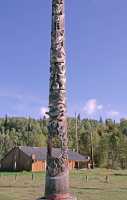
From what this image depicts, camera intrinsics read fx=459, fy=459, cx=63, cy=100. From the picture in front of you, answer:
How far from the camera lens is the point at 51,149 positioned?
12938mm

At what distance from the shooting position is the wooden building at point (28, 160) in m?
85.7

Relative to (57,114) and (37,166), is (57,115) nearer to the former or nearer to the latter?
(57,114)

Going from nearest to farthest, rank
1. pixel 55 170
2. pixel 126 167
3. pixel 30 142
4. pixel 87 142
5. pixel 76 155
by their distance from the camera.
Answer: pixel 55 170
pixel 76 155
pixel 126 167
pixel 87 142
pixel 30 142

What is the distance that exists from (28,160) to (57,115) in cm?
7432

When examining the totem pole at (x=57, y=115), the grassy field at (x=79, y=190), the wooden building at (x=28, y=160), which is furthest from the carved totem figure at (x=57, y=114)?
the wooden building at (x=28, y=160)

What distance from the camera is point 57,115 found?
42.9 ft

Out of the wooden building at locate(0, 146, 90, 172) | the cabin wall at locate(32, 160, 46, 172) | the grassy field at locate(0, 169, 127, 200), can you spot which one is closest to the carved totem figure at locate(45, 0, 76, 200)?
the grassy field at locate(0, 169, 127, 200)

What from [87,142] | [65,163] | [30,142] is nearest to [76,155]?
[87,142]

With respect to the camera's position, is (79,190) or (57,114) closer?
(57,114)

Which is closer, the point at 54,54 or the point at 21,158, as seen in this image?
the point at 54,54

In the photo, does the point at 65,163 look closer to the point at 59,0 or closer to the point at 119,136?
the point at 59,0

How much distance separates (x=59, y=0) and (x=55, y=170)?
501 centimetres

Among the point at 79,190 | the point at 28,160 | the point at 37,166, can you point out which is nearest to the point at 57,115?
the point at 79,190

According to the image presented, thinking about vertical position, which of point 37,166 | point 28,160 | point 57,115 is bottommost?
point 37,166
